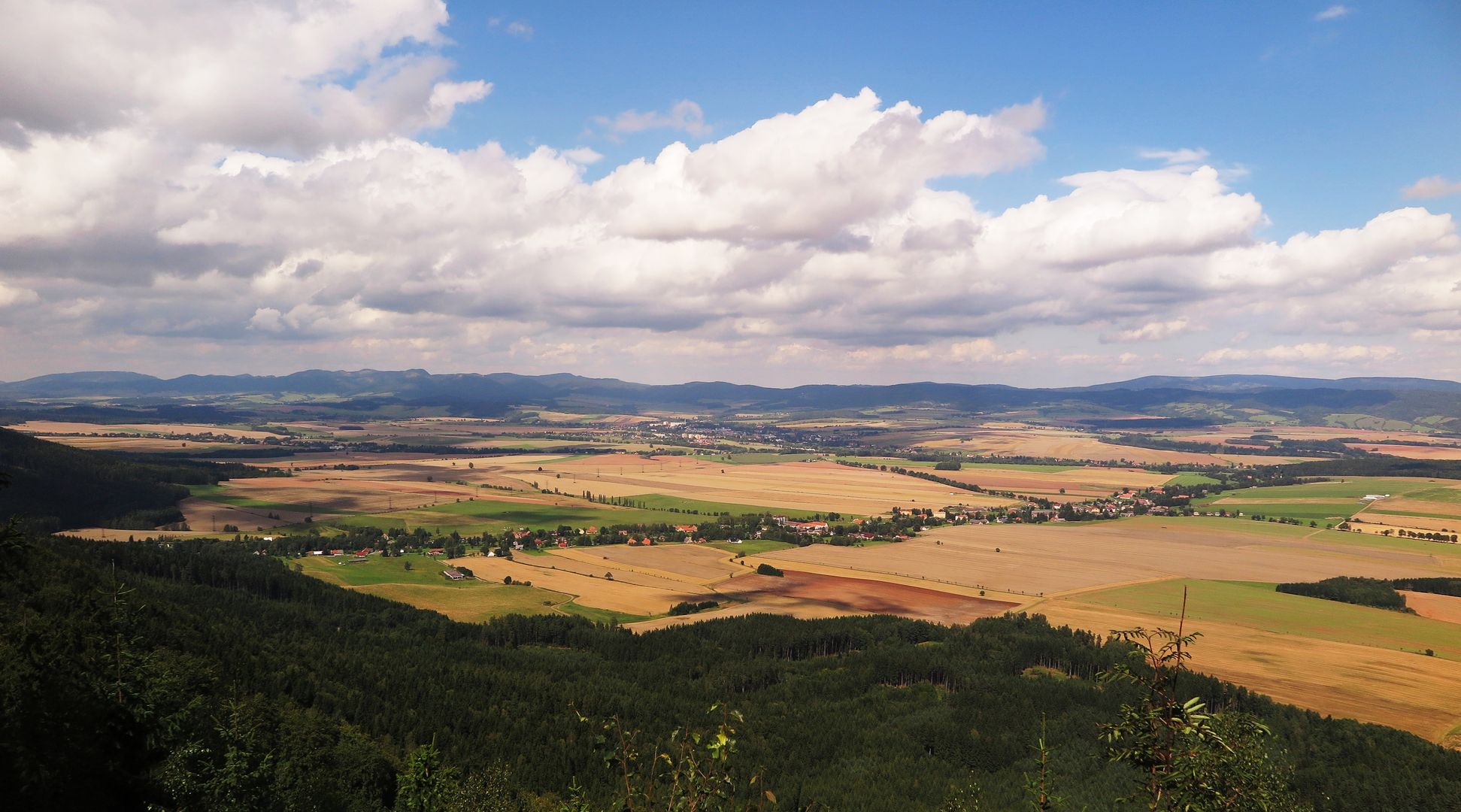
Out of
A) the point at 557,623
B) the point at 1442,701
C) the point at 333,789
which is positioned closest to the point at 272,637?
the point at 557,623

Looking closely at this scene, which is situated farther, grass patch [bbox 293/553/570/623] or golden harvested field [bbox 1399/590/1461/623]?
Answer: grass patch [bbox 293/553/570/623]

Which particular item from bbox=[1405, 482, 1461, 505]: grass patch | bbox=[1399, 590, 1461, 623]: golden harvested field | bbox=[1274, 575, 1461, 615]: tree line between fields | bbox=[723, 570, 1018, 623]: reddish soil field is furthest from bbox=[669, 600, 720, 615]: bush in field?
bbox=[1405, 482, 1461, 505]: grass patch

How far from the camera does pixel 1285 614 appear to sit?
95.8 m

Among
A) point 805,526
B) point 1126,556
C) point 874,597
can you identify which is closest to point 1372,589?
point 1126,556

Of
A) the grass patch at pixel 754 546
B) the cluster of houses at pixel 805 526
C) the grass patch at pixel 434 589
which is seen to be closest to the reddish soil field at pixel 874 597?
the grass patch at pixel 754 546

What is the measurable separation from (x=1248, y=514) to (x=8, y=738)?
20994 cm

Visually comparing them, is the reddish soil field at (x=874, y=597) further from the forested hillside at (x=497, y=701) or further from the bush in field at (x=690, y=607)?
the forested hillside at (x=497, y=701)

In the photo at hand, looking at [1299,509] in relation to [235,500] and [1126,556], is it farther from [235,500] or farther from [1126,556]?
[235,500]

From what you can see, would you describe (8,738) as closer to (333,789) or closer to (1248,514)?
(333,789)

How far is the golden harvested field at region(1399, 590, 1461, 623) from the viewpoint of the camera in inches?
3698

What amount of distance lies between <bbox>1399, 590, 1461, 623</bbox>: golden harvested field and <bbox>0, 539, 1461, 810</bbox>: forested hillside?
4537 centimetres

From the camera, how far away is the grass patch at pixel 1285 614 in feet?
280

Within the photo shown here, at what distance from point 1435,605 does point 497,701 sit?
11646 centimetres

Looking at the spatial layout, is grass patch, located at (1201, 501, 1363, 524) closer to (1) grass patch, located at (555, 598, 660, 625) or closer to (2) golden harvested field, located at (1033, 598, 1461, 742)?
(2) golden harvested field, located at (1033, 598, 1461, 742)
